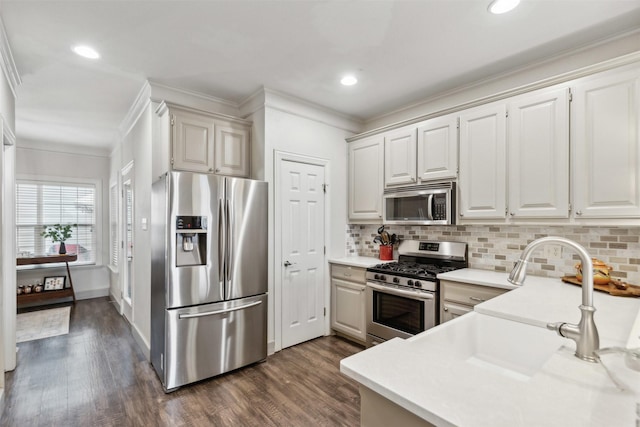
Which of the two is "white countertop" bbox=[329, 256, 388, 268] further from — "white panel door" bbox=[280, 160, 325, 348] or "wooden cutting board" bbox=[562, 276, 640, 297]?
"wooden cutting board" bbox=[562, 276, 640, 297]

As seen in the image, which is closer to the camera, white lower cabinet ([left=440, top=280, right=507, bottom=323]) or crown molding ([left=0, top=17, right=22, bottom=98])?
crown molding ([left=0, top=17, right=22, bottom=98])

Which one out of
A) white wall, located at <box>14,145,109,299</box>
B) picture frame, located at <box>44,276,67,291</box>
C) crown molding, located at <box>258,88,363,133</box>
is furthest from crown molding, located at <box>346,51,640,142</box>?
picture frame, located at <box>44,276,67,291</box>

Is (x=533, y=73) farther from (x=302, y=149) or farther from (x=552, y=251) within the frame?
(x=302, y=149)

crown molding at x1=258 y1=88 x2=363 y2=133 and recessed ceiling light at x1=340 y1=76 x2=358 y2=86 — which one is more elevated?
recessed ceiling light at x1=340 y1=76 x2=358 y2=86

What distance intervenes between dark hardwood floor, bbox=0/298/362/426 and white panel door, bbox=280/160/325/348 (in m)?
0.25

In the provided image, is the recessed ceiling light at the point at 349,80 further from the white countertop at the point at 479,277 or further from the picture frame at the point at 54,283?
the picture frame at the point at 54,283

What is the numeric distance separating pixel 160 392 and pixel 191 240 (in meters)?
1.23

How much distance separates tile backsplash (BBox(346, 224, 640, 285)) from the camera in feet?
7.41

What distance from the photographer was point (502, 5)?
6.36 ft

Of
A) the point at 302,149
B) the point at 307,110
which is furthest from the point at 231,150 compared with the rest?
the point at 307,110

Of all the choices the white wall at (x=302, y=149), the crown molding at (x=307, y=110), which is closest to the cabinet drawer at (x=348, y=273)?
the white wall at (x=302, y=149)

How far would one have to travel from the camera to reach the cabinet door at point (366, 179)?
11.8ft

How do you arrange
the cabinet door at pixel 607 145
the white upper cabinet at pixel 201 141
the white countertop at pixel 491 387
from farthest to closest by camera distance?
the white upper cabinet at pixel 201 141, the cabinet door at pixel 607 145, the white countertop at pixel 491 387

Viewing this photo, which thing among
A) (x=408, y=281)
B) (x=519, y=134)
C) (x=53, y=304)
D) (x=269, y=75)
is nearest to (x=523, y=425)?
(x=408, y=281)
